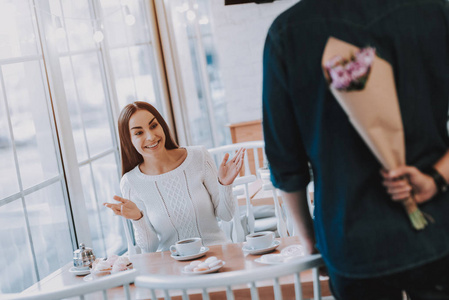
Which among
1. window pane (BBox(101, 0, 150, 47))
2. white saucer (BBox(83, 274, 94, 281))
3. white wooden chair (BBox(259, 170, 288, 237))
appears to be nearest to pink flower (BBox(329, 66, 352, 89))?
white saucer (BBox(83, 274, 94, 281))

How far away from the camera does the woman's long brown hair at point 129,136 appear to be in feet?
8.55

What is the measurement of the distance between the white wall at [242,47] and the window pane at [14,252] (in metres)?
2.75

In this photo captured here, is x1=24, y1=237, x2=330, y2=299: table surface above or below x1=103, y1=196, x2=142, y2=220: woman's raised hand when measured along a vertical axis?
below

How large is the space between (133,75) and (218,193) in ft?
6.46

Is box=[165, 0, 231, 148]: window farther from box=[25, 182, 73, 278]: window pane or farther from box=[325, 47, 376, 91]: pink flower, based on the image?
box=[325, 47, 376, 91]: pink flower

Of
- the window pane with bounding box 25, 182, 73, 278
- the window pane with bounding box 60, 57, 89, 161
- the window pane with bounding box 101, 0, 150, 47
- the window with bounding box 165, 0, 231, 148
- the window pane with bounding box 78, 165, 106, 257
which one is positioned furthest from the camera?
the window with bounding box 165, 0, 231, 148

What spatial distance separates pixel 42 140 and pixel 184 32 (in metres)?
2.32

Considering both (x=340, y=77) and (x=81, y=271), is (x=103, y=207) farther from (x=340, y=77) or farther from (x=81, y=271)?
(x=340, y=77)

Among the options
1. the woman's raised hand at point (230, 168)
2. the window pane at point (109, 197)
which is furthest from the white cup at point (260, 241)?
the window pane at point (109, 197)

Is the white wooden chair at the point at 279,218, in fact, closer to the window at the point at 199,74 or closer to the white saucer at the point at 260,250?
the white saucer at the point at 260,250

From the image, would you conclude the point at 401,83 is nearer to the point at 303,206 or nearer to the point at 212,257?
the point at 303,206

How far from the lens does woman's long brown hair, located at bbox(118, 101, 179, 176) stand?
103 inches

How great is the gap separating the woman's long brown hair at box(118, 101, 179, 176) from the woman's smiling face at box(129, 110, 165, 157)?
2 cm

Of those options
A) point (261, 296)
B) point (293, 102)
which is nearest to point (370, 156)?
point (293, 102)
